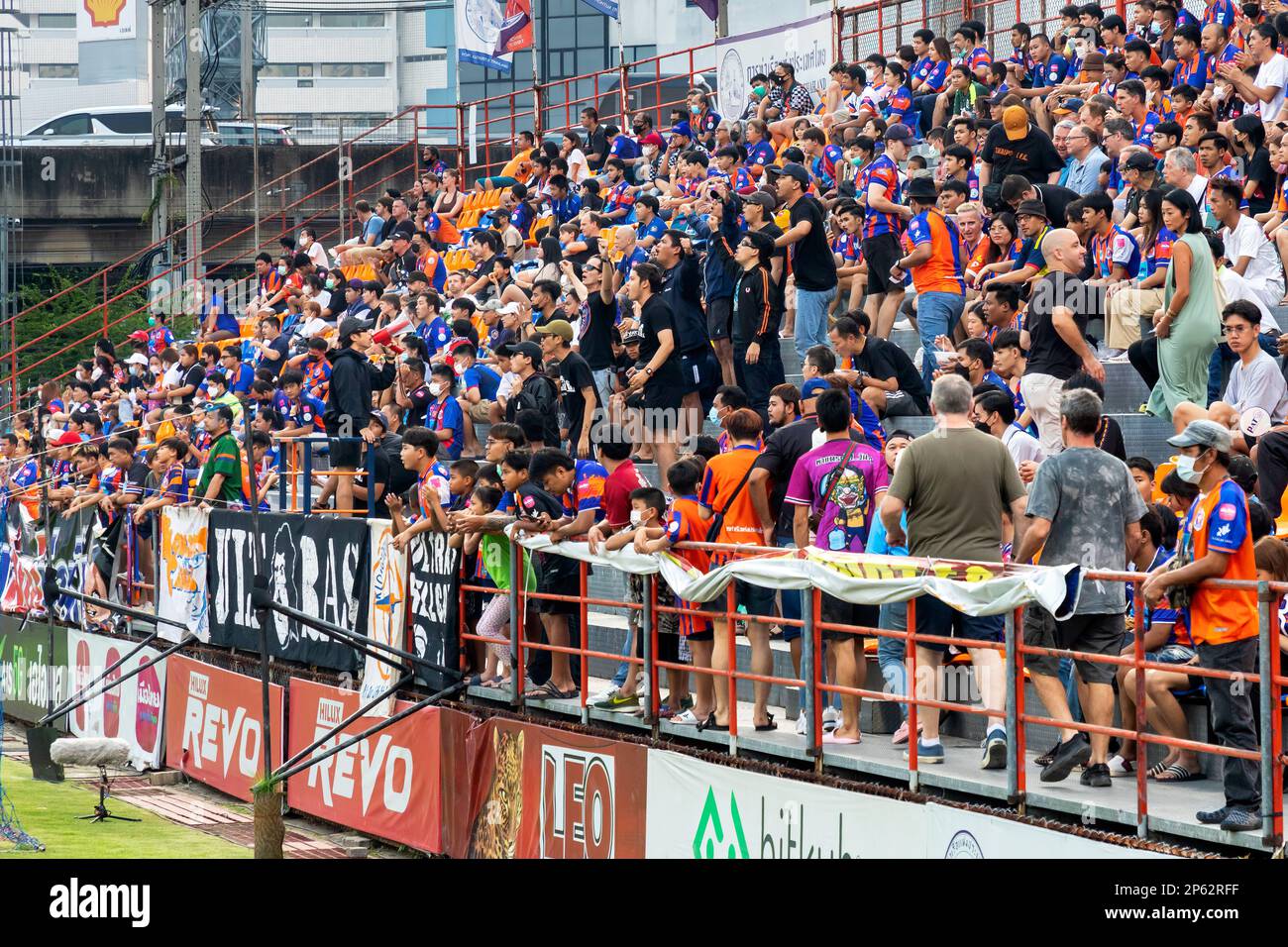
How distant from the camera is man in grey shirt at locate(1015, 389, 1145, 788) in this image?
8555mm

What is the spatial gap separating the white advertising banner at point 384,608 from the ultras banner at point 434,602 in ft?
0.42

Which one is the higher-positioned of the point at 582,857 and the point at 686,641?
the point at 686,641

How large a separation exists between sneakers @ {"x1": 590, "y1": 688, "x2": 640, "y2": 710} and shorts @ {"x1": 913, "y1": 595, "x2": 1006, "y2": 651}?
10.1 ft

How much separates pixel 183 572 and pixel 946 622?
1072 centimetres

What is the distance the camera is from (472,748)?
528 inches

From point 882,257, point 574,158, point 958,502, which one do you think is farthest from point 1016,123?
point 574,158

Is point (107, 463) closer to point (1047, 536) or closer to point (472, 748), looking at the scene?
point (472, 748)

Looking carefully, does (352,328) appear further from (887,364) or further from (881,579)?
(881,579)

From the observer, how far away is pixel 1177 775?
8719 mm

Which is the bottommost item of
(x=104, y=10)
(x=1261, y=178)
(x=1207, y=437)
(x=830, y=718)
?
(x=830, y=718)

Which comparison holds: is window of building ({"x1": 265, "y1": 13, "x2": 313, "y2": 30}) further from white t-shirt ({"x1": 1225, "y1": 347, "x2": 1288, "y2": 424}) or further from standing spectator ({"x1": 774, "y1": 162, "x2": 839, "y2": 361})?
white t-shirt ({"x1": 1225, "y1": 347, "x2": 1288, "y2": 424})

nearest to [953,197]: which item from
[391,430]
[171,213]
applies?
[391,430]

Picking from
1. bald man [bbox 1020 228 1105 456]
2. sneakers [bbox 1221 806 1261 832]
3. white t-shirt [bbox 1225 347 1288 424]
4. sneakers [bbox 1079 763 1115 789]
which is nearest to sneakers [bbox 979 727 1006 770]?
sneakers [bbox 1079 763 1115 789]
